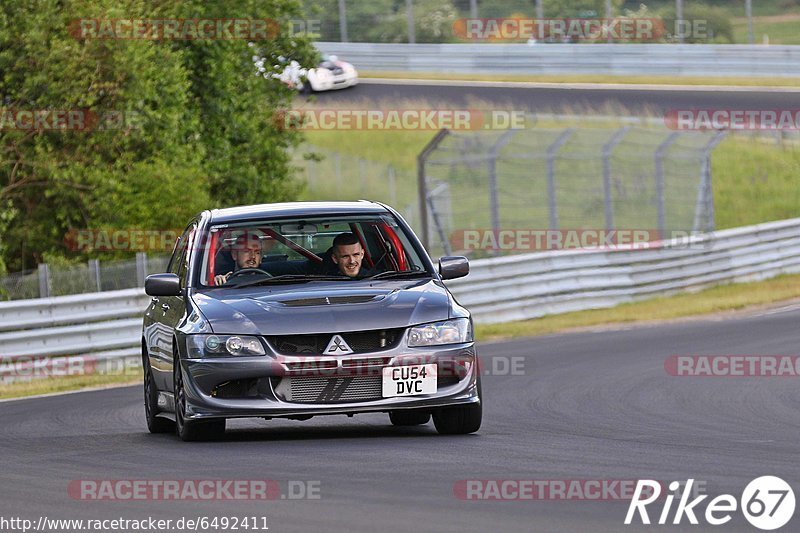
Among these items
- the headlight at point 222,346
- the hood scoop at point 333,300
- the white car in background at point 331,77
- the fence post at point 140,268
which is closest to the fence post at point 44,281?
the fence post at point 140,268

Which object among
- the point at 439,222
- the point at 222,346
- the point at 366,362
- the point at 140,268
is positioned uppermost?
the point at 222,346

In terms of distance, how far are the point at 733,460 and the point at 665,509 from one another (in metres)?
1.75

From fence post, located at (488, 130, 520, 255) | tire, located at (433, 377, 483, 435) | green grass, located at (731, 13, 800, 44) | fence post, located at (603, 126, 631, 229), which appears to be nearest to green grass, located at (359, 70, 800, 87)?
green grass, located at (731, 13, 800, 44)

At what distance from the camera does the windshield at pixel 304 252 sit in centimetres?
1066

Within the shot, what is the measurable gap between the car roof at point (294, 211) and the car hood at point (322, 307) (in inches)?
29.1

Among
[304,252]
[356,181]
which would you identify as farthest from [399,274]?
[356,181]

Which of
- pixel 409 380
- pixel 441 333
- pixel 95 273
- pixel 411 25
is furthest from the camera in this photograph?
pixel 411 25

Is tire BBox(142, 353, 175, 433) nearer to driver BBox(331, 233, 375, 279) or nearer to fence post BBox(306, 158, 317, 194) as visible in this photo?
driver BBox(331, 233, 375, 279)

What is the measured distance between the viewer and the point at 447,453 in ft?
29.5

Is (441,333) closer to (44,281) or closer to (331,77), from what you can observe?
(44,281)

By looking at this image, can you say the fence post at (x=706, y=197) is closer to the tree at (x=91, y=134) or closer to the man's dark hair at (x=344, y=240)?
the tree at (x=91, y=134)

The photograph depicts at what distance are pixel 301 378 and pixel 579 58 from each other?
1408 inches

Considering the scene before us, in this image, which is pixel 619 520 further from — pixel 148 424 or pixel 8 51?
pixel 8 51

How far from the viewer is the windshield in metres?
10.7
